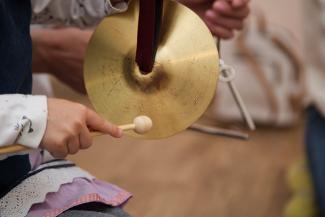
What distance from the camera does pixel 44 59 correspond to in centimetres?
90

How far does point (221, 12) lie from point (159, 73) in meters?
0.14

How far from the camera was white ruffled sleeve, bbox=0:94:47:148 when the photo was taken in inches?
19.3

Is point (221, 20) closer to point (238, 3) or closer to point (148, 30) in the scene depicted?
point (238, 3)

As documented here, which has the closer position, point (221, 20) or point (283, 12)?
point (221, 20)

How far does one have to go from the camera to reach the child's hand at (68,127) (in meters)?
0.49

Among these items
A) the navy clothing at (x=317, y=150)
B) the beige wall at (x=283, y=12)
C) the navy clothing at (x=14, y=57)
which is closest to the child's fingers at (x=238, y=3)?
the navy clothing at (x=14, y=57)

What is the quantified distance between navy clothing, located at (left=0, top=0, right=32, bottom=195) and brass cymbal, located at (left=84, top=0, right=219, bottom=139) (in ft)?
0.21

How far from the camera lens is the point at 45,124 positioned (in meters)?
0.50

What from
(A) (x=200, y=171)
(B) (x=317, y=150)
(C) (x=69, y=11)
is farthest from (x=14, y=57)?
(A) (x=200, y=171)

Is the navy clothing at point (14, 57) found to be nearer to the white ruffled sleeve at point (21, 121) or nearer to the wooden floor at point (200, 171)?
the white ruffled sleeve at point (21, 121)

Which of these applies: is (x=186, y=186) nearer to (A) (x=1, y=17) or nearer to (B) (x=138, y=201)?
(B) (x=138, y=201)

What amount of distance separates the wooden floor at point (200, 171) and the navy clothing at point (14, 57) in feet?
2.13

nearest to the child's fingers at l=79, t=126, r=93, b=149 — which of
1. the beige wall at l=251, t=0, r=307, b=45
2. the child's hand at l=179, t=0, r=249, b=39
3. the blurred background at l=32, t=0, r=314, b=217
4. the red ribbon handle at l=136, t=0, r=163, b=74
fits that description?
the red ribbon handle at l=136, t=0, r=163, b=74

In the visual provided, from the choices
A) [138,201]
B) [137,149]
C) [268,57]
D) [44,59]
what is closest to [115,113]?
[44,59]
